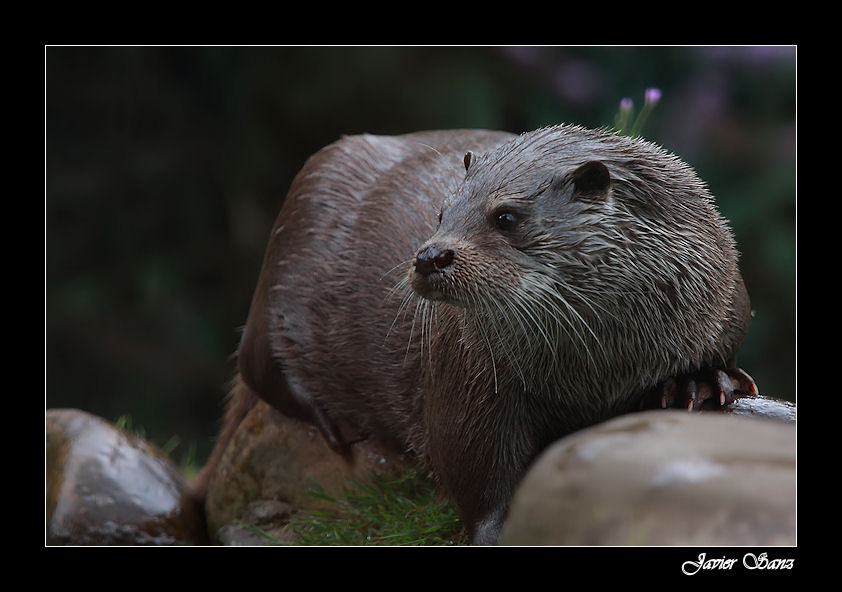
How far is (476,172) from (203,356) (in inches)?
135

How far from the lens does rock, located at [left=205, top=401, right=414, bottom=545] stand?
9.61 feet

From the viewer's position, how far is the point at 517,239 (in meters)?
2.00

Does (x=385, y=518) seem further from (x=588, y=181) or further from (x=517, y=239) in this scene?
(x=588, y=181)

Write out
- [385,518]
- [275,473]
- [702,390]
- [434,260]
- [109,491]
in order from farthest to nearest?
1. [275,473]
2. [109,491]
3. [385,518]
4. [702,390]
5. [434,260]

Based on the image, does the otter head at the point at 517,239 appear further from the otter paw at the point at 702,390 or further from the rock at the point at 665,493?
the rock at the point at 665,493

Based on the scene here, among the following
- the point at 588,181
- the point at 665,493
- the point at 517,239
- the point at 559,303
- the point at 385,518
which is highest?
the point at 588,181

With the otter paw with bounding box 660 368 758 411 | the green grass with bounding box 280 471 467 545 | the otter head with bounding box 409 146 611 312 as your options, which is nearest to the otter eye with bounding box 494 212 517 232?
the otter head with bounding box 409 146 611 312

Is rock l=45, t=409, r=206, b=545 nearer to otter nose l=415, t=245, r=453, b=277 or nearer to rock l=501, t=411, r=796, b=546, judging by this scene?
otter nose l=415, t=245, r=453, b=277

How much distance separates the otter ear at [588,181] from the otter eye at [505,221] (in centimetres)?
11

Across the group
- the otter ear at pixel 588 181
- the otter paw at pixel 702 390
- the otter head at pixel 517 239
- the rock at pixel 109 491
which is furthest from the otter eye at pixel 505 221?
the rock at pixel 109 491

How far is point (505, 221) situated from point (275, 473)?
4.63 ft

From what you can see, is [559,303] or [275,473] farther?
[275,473]

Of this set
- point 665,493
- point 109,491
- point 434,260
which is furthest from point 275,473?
point 665,493

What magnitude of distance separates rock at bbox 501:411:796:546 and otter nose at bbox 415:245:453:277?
2.05 feet
